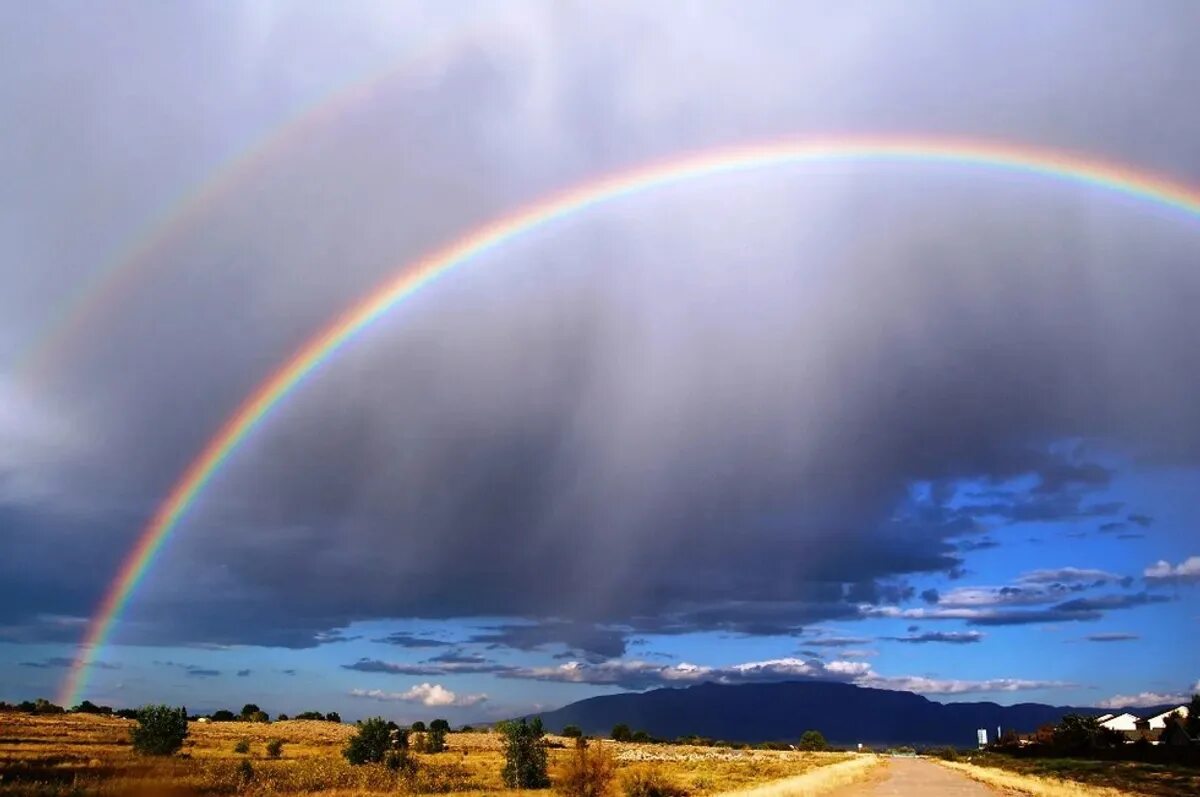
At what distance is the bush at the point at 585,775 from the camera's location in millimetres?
34000

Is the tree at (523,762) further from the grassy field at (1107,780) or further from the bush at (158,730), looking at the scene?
the grassy field at (1107,780)

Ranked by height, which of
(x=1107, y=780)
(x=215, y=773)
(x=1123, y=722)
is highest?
(x=215, y=773)

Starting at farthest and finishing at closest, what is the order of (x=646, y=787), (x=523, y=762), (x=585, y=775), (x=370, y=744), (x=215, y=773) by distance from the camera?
(x=370, y=744)
(x=523, y=762)
(x=215, y=773)
(x=646, y=787)
(x=585, y=775)

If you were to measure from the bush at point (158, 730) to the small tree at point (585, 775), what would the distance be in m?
28.9

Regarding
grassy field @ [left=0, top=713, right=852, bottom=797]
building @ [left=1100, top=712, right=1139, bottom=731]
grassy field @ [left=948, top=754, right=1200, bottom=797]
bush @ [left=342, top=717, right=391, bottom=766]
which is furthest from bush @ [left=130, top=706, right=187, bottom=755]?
building @ [left=1100, top=712, right=1139, bottom=731]

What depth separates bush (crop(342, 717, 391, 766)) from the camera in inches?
2341

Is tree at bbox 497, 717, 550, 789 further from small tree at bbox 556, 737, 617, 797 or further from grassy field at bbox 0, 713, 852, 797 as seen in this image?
small tree at bbox 556, 737, 617, 797

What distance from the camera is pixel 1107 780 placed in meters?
63.9

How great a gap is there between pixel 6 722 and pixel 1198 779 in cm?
9866

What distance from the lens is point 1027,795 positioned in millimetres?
44344

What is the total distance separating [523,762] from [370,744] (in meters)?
13.6

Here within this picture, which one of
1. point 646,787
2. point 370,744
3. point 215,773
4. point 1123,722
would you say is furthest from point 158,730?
point 1123,722

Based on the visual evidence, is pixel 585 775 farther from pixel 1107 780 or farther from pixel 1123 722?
pixel 1123 722

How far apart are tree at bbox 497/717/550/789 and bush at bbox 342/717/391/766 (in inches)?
435
